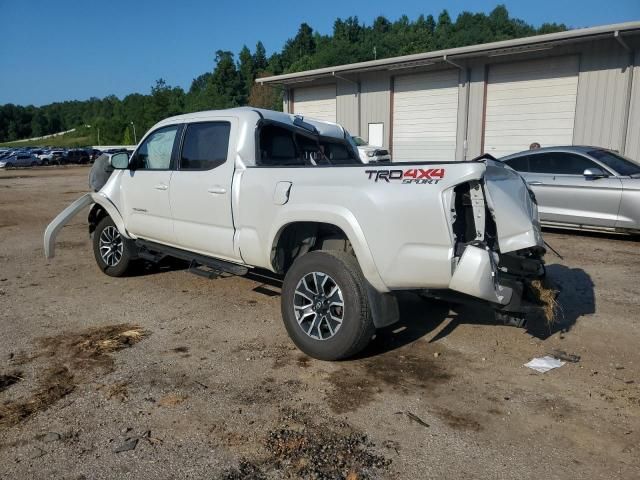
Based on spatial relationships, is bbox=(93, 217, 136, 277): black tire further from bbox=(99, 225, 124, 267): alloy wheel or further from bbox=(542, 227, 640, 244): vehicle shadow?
bbox=(542, 227, 640, 244): vehicle shadow

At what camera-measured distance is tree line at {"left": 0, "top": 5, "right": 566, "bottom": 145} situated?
76938 millimetres

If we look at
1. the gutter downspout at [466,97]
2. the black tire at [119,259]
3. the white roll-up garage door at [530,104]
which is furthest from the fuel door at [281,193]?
the gutter downspout at [466,97]

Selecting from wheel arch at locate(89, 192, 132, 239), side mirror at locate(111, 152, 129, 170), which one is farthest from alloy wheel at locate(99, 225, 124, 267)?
side mirror at locate(111, 152, 129, 170)

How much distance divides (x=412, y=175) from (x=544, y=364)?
1891mm

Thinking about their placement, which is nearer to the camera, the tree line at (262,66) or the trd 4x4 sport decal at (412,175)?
the trd 4x4 sport decal at (412,175)

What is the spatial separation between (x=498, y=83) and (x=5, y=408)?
17998 millimetres

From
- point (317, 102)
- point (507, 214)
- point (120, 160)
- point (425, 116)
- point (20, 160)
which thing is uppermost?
point (317, 102)

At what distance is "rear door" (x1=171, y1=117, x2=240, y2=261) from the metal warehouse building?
45.2ft

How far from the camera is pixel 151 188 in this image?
5914mm

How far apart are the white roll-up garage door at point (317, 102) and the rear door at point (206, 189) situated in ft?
61.7

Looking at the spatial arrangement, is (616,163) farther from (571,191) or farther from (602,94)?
(602,94)

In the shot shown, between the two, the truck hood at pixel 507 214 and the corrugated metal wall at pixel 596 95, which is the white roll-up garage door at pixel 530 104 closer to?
the corrugated metal wall at pixel 596 95

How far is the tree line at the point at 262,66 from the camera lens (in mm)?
76938

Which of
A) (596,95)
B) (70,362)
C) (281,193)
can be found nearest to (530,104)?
(596,95)
